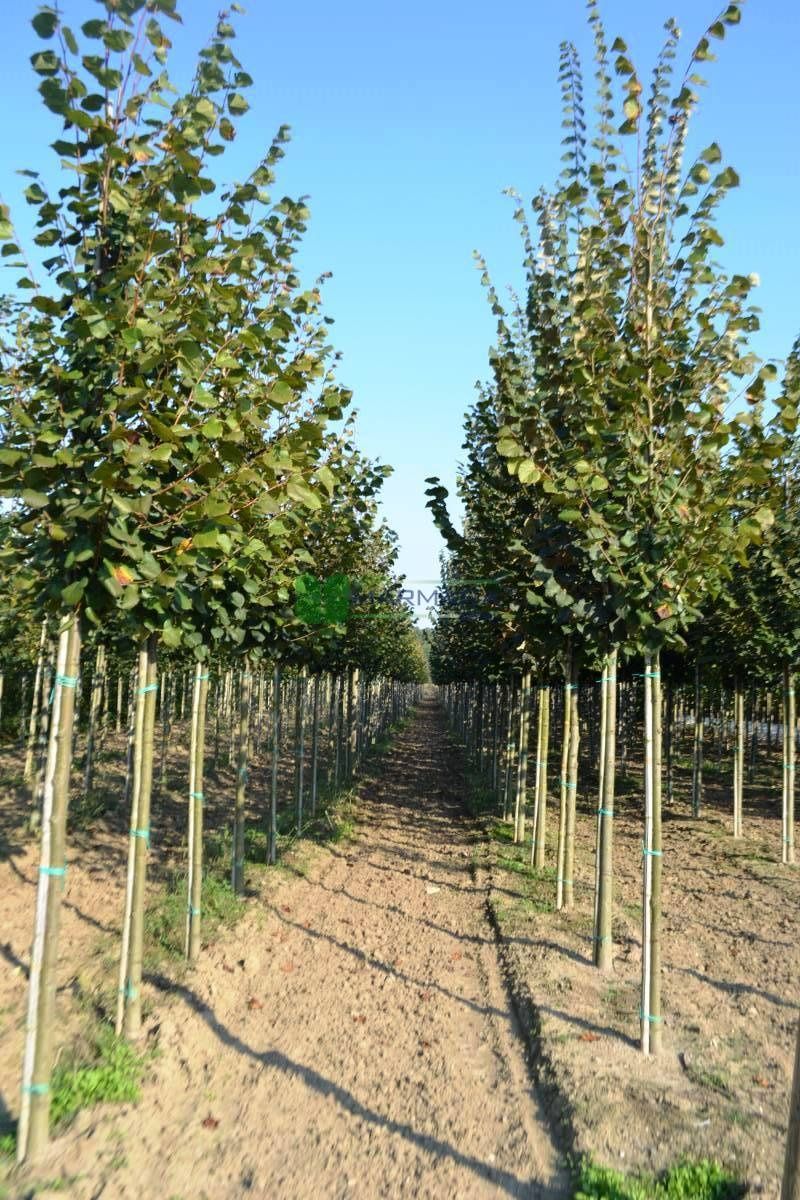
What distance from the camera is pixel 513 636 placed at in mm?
8992

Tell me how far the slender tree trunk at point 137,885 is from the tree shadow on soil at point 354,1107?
1.94 feet

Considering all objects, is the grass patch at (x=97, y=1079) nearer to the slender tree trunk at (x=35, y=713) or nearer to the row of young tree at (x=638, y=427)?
the row of young tree at (x=638, y=427)

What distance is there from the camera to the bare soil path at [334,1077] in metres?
3.94

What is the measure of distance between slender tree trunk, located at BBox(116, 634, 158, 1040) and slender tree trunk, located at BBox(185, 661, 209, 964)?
106 centimetres

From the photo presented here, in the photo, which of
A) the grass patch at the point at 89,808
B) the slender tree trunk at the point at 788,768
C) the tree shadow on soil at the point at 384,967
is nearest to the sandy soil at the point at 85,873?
the grass patch at the point at 89,808

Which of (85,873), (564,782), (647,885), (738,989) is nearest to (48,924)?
(647,885)

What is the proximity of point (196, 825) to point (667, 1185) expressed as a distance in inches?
173

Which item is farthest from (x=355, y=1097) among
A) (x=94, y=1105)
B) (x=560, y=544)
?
(x=560, y=544)

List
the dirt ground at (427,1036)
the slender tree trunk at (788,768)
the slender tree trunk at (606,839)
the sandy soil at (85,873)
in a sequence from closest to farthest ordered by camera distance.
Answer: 1. the dirt ground at (427,1036)
2. the sandy soil at (85,873)
3. the slender tree trunk at (606,839)
4. the slender tree trunk at (788,768)

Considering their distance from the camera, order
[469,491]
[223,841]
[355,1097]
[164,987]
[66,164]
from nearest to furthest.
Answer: [66,164] → [355,1097] → [164,987] → [469,491] → [223,841]

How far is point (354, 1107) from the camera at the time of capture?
4656mm

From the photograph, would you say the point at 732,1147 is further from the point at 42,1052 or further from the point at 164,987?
the point at 164,987

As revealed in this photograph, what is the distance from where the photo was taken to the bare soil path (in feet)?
12.9

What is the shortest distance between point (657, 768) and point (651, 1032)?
1567 mm
